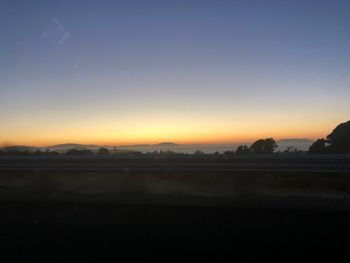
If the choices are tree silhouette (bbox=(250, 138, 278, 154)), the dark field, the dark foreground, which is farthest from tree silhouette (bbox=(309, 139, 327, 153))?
the dark foreground

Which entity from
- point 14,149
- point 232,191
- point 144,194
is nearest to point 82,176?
point 144,194

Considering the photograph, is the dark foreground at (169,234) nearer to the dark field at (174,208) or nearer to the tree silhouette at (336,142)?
the dark field at (174,208)

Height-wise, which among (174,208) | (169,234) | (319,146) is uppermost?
(319,146)

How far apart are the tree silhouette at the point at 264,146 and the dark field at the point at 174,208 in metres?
8.34

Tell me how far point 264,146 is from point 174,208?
14962 millimetres

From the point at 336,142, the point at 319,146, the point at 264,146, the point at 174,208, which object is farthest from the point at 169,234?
the point at 319,146

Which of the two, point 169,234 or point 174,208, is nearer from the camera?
point 169,234

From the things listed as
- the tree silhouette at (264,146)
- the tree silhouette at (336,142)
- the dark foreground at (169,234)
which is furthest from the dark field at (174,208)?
the tree silhouette at (264,146)

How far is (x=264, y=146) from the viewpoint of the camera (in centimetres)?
2480

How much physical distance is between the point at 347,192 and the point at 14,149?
24.0m

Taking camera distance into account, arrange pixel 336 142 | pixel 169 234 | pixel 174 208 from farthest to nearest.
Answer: pixel 336 142 < pixel 174 208 < pixel 169 234

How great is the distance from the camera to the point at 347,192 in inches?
513

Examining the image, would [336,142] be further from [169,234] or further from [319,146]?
[169,234]

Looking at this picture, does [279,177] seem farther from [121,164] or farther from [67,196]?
[67,196]
